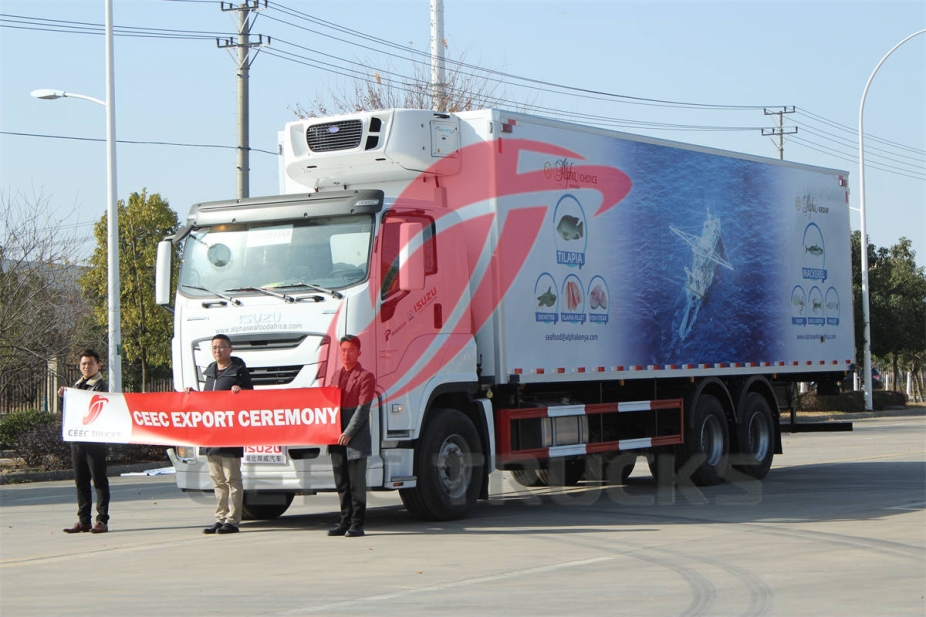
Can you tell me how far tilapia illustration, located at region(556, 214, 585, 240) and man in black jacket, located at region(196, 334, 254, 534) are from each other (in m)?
3.95

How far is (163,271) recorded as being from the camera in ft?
42.2

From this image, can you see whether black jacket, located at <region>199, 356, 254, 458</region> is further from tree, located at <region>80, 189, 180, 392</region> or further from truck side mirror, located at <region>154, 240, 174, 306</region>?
tree, located at <region>80, 189, 180, 392</region>

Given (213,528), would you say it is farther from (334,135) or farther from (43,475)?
(43,475)

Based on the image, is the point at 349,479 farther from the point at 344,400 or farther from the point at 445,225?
the point at 445,225

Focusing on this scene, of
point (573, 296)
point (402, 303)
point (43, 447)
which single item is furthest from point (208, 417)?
point (43, 447)

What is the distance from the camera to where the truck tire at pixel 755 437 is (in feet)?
56.9

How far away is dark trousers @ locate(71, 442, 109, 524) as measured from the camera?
1249 centimetres

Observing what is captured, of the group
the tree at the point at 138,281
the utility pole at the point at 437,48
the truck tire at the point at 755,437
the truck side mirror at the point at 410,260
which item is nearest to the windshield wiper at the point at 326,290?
the truck side mirror at the point at 410,260

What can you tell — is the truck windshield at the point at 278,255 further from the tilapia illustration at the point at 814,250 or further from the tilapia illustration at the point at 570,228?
the tilapia illustration at the point at 814,250

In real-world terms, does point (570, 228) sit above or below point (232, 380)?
above

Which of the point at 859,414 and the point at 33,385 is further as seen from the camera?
the point at 859,414

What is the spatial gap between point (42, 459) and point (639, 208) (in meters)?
12.2

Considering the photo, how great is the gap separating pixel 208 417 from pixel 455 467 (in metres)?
2.52

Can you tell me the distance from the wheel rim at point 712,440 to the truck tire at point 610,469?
95 centimetres
